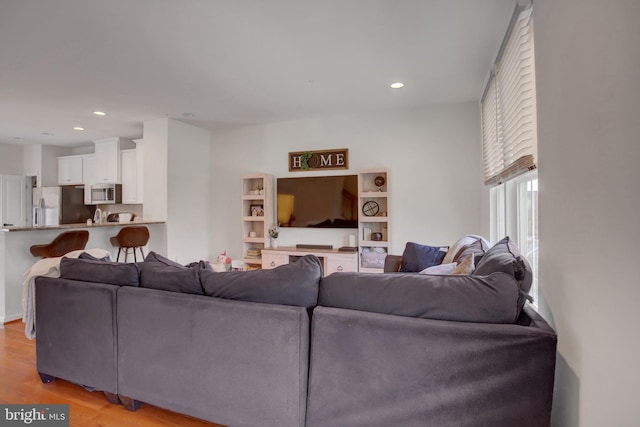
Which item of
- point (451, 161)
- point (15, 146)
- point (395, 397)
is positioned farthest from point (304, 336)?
point (15, 146)

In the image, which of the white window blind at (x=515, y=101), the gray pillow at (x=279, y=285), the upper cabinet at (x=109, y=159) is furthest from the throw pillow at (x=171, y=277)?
the upper cabinet at (x=109, y=159)

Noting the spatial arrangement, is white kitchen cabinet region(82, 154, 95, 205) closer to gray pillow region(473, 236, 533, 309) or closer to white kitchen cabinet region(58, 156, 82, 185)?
white kitchen cabinet region(58, 156, 82, 185)

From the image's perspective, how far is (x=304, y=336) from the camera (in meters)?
1.42

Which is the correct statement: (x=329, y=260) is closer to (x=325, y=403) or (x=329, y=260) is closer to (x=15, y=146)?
(x=325, y=403)

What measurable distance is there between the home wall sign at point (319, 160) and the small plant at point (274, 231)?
0.95 meters

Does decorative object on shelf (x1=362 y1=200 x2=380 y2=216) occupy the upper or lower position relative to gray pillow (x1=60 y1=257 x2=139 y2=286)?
upper

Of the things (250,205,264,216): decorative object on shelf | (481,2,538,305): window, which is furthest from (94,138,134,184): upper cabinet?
(481,2,538,305): window

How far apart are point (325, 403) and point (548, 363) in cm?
88

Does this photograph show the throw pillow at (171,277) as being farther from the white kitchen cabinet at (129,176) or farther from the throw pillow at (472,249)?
the white kitchen cabinet at (129,176)

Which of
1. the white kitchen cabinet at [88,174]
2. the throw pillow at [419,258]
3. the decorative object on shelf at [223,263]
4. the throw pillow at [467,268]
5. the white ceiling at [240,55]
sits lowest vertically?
the decorative object on shelf at [223,263]

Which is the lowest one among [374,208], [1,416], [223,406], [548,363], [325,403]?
[1,416]

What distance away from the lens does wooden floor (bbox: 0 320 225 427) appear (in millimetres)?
1760

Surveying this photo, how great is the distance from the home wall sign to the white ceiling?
0.61m

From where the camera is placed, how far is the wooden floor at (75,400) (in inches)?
69.3
